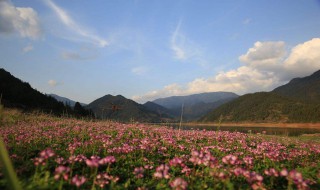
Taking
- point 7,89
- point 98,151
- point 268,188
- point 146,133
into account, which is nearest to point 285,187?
point 268,188

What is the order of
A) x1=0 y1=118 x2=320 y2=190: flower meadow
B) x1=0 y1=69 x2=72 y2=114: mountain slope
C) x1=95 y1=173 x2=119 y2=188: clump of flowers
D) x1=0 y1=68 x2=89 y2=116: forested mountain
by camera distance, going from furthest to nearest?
x1=0 y1=69 x2=72 y2=114: mountain slope, x1=0 y1=68 x2=89 y2=116: forested mountain, x1=95 y1=173 x2=119 y2=188: clump of flowers, x1=0 y1=118 x2=320 y2=190: flower meadow

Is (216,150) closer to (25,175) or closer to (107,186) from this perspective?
(107,186)

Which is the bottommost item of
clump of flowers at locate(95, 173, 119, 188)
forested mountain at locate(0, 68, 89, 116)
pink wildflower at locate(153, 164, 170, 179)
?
clump of flowers at locate(95, 173, 119, 188)

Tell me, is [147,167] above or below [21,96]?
below

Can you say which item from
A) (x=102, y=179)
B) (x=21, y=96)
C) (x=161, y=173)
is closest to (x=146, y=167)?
(x=102, y=179)

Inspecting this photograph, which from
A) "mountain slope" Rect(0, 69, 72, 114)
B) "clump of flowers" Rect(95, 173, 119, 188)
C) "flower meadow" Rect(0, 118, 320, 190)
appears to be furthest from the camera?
"mountain slope" Rect(0, 69, 72, 114)

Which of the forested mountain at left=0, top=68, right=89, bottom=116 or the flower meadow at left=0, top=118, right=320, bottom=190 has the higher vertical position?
the forested mountain at left=0, top=68, right=89, bottom=116

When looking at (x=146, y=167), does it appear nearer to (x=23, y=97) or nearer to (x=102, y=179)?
(x=102, y=179)

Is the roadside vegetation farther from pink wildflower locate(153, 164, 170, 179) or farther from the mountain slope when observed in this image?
the mountain slope

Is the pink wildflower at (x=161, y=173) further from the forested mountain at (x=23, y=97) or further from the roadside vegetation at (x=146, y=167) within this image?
the forested mountain at (x=23, y=97)

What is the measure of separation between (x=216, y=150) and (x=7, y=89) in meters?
57.7

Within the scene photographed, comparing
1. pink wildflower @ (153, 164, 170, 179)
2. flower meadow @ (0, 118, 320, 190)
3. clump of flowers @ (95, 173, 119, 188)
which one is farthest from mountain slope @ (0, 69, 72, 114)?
pink wildflower @ (153, 164, 170, 179)

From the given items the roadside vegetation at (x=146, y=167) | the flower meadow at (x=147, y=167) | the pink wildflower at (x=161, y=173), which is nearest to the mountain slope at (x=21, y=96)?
the roadside vegetation at (x=146, y=167)

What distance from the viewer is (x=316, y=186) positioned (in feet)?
22.3
